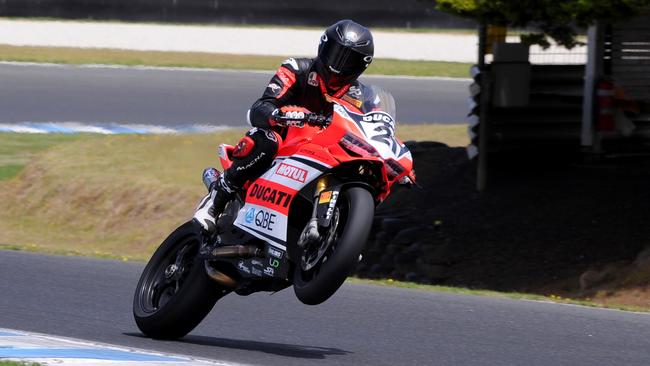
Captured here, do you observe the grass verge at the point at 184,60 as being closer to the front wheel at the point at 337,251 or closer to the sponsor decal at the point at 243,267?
the sponsor decal at the point at 243,267

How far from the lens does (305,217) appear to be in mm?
6398

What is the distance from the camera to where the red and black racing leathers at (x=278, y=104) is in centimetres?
648

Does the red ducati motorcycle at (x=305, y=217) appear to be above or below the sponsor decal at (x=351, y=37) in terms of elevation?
below

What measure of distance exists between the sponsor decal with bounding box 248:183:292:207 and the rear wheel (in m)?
0.52

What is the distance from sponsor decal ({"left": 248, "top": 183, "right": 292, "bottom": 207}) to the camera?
630 centimetres

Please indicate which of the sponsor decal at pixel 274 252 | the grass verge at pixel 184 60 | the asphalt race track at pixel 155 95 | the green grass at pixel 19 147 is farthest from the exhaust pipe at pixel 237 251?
the grass verge at pixel 184 60

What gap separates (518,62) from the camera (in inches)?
565

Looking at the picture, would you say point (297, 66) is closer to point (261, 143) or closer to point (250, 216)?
point (261, 143)

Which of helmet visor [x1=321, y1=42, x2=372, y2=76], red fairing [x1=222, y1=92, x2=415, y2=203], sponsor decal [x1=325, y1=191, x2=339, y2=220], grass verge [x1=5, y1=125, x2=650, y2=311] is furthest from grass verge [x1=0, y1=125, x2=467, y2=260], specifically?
sponsor decal [x1=325, y1=191, x2=339, y2=220]

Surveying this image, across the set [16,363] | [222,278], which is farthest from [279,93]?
[16,363]

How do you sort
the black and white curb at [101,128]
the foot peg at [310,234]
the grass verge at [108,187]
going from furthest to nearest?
the black and white curb at [101,128]
the grass verge at [108,187]
the foot peg at [310,234]

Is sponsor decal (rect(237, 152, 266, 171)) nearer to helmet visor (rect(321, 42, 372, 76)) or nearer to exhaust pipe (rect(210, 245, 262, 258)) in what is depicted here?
exhaust pipe (rect(210, 245, 262, 258))

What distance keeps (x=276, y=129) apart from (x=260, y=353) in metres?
1.18

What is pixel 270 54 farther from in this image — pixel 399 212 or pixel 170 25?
pixel 399 212
